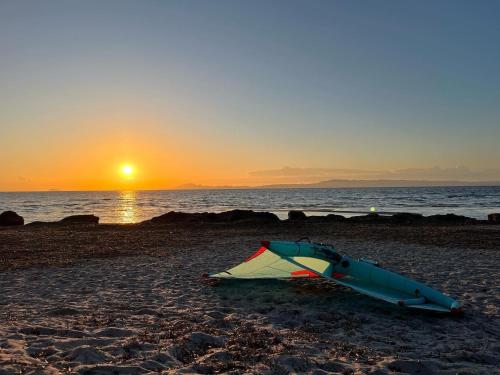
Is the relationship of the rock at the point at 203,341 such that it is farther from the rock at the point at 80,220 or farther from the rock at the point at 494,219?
the rock at the point at 494,219

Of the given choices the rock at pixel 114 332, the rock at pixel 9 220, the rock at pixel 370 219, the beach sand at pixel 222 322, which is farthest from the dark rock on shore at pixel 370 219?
the rock at pixel 9 220

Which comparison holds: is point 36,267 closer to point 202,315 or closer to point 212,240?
point 202,315

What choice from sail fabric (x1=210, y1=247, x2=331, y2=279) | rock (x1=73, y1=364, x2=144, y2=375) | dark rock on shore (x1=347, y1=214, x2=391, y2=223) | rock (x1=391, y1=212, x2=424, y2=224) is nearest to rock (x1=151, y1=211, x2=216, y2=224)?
dark rock on shore (x1=347, y1=214, x2=391, y2=223)

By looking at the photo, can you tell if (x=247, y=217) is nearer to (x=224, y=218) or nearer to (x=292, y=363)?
(x=224, y=218)

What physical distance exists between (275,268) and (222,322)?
129 inches

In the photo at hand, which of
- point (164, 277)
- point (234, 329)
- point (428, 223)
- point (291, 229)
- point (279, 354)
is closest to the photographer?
point (279, 354)

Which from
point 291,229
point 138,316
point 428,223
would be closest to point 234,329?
point 138,316

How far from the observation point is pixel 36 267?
1298cm

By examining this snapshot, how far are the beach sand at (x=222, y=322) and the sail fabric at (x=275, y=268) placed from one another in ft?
1.12

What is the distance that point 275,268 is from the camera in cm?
1030

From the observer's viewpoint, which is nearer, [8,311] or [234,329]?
[234,329]

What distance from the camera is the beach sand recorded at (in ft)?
17.9

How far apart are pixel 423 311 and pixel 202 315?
4.45 metres

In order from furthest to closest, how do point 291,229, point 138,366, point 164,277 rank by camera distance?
1. point 291,229
2. point 164,277
3. point 138,366
